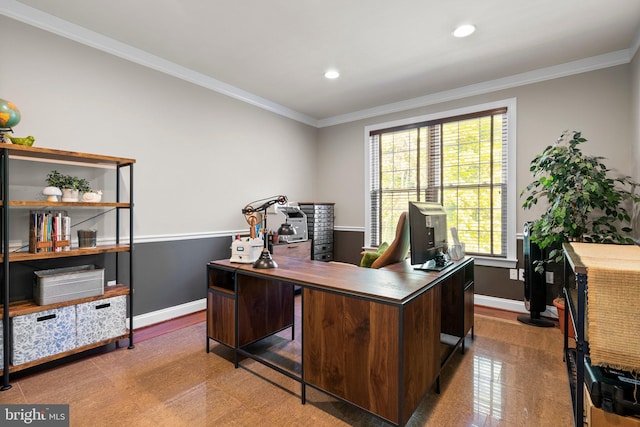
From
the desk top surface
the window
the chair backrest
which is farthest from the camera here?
the window

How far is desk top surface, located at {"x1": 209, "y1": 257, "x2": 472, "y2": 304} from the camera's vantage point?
1636 millimetres

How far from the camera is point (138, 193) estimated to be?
3.03 meters

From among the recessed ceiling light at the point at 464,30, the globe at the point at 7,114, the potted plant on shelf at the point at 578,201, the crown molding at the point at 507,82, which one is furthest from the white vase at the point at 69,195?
the potted plant on shelf at the point at 578,201

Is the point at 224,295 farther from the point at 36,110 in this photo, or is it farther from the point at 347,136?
the point at 347,136

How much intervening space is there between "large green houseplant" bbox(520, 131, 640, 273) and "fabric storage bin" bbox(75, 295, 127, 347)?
3809 mm

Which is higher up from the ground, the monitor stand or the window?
the window

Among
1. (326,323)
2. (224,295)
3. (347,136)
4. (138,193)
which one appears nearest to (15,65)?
(138,193)

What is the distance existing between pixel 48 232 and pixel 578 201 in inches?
175

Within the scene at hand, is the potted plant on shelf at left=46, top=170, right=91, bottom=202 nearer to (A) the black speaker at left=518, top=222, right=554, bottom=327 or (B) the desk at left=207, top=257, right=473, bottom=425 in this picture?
(B) the desk at left=207, top=257, right=473, bottom=425

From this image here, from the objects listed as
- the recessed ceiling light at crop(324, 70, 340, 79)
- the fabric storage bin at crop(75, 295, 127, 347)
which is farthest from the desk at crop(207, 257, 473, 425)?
the recessed ceiling light at crop(324, 70, 340, 79)

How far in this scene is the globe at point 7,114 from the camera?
2.02 m

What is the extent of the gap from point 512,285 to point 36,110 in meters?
4.99

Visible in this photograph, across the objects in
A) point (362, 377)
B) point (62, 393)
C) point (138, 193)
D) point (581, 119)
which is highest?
point (581, 119)

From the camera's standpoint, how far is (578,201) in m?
2.75
